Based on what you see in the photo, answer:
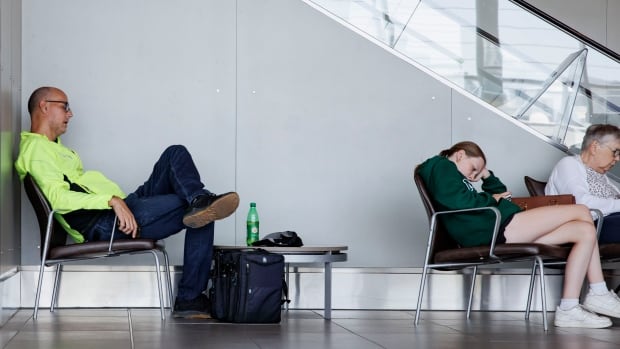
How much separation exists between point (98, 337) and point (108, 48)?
8.69 ft

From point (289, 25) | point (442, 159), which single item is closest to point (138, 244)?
point (442, 159)

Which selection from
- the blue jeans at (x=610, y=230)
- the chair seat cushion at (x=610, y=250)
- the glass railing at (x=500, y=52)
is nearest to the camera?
the chair seat cushion at (x=610, y=250)

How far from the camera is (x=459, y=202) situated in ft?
15.2

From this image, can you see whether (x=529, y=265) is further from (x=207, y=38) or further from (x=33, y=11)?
(x=33, y=11)

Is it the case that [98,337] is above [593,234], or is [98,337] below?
below

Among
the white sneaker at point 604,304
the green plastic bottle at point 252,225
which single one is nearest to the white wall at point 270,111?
the green plastic bottle at point 252,225

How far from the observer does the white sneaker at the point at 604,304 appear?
4.62m

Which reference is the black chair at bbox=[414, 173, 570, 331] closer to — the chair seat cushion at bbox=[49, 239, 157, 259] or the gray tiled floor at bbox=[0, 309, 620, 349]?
the gray tiled floor at bbox=[0, 309, 620, 349]

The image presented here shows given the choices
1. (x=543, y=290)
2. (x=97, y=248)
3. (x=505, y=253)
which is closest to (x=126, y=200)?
(x=97, y=248)

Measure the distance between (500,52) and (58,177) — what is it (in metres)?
3.06

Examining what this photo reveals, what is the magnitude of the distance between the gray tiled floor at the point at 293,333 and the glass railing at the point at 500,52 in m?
1.72

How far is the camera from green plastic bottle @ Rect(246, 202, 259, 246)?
5375 millimetres

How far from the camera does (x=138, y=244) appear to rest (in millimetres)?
4637

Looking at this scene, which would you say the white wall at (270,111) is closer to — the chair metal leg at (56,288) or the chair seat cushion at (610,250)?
the chair metal leg at (56,288)
